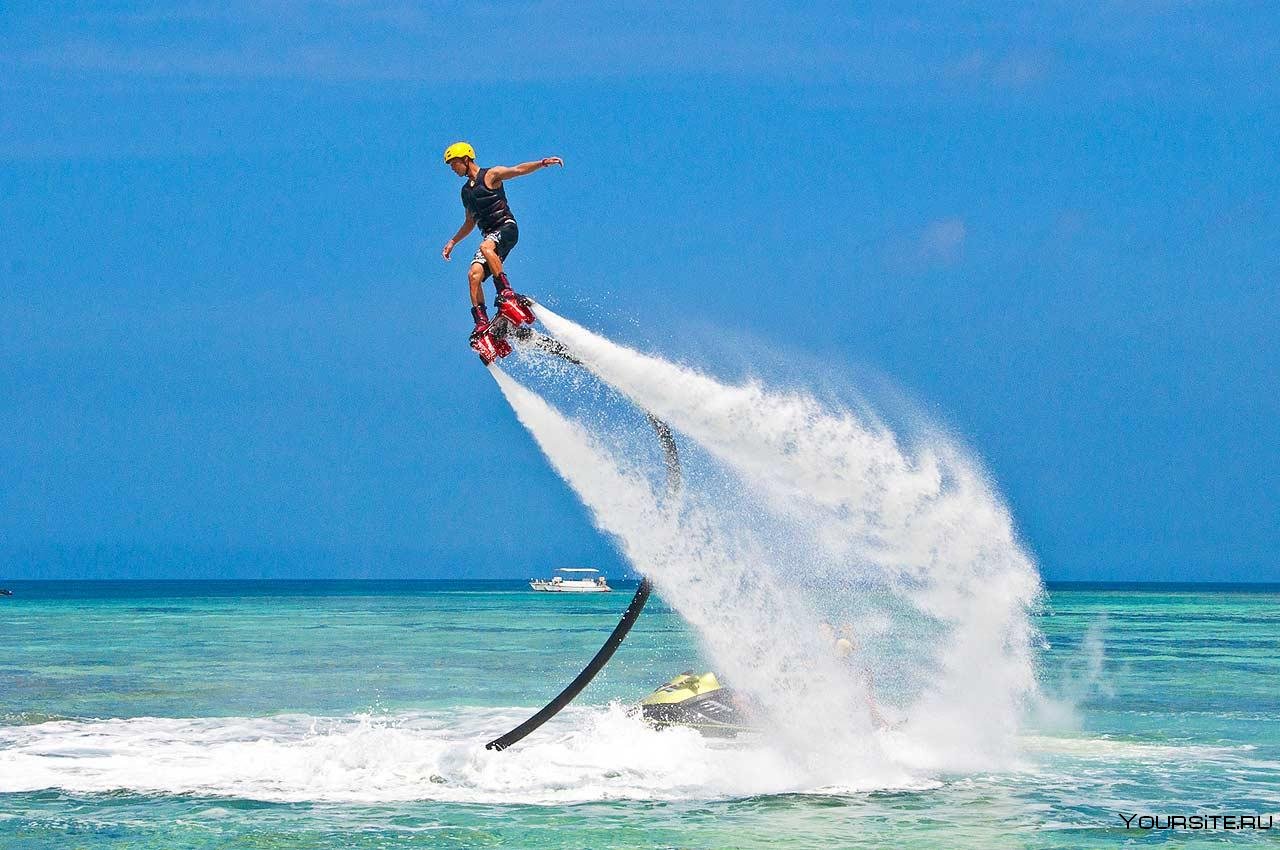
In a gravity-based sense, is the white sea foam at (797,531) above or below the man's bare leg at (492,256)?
below

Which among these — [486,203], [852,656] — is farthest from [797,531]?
[486,203]

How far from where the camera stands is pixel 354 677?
36875 millimetres

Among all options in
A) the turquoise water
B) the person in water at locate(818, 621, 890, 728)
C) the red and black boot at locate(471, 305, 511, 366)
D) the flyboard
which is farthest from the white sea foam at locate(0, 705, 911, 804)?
the red and black boot at locate(471, 305, 511, 366)

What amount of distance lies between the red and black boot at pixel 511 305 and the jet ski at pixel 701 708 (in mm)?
6859

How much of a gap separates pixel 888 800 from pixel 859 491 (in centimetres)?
405

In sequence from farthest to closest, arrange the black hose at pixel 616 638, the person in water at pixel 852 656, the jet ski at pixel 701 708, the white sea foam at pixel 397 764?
the jet ski at pixel 701 708, the person in water at pixel 852 656, the black hose at pixel 616 638, the white sea foam at pixel 397 764

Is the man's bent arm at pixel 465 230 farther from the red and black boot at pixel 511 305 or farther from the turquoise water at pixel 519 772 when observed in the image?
the turquoise water at pixel 519 772

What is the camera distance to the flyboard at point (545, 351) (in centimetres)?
1727

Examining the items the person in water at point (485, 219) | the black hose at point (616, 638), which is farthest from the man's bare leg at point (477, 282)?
the black hose at point (616, 638)

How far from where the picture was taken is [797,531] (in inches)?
764

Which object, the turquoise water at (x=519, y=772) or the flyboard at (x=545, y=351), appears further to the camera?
the flyboard at (x=545, y=351)

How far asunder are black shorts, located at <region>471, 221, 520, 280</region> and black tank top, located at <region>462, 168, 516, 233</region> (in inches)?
2.4

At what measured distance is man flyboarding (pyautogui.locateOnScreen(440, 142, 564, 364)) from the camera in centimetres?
1697

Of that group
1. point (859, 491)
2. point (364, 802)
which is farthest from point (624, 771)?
point (859, 491)
